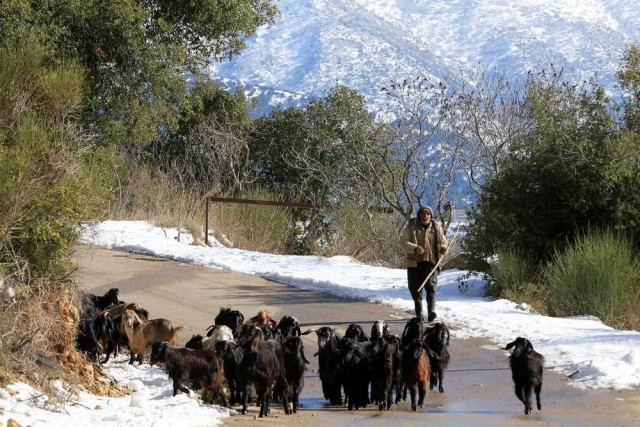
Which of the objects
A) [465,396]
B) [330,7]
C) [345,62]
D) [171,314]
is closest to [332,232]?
[171,314]

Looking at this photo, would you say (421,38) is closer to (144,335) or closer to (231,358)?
(144,335)

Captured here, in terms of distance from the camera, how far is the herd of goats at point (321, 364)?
1067 centimetres

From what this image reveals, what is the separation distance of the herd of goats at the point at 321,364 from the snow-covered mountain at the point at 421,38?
7628cm

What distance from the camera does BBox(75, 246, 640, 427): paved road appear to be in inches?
417

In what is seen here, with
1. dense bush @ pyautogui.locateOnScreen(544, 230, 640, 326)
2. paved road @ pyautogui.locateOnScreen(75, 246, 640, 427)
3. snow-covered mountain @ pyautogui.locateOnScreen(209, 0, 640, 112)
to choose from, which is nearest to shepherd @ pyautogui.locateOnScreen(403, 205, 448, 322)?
paved road @ pyautogui.locateOnScreen(75, 246, 640, 427)

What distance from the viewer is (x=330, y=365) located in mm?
11391

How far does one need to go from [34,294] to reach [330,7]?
110507mm

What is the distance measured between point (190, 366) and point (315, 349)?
4081 mm

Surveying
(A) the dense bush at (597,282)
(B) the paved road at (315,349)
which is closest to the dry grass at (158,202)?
(B) the paved road at (315,349)

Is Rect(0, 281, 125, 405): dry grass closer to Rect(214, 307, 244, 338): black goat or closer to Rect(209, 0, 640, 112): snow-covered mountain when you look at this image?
Rect(214, 307, 244, 338): black goat

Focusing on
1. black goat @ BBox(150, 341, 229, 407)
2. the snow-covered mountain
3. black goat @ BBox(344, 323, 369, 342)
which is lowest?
black goat @ BBox(150, 341, 229, 407)

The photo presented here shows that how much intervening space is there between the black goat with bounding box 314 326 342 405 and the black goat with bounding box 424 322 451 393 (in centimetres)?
114

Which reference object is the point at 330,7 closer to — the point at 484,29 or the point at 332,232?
the point at 484,29

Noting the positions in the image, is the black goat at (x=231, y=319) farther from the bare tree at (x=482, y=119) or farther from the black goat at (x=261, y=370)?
the bare tree at (x=482, y=119)
